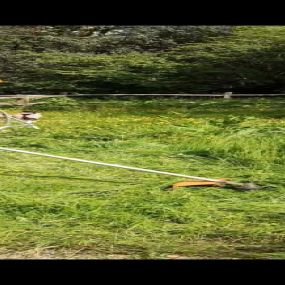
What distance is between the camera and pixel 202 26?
102 inches

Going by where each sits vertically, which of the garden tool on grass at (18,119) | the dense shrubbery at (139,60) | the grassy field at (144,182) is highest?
the dense shrubbery at (139,60)

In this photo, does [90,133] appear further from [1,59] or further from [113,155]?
[1,59]

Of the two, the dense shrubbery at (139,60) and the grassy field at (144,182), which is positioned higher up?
the dense shrubbery at (139,60)

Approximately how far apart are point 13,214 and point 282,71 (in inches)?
47.1

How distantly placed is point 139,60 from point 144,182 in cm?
56

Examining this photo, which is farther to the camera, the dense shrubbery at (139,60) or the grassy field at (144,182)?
the dense shrubbery at (139,60)

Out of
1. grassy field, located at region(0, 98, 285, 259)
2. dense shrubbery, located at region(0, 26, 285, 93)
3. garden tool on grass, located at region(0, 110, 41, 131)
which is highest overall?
dense shrubbery, located at region(0, 26, 285, 93)

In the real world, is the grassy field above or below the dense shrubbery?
below

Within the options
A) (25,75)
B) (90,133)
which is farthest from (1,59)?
(90,133)

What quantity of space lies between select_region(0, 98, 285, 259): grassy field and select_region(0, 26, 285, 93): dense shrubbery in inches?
3.1

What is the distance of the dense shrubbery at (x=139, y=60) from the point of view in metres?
2.65

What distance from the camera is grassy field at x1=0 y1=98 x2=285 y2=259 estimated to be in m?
2.17

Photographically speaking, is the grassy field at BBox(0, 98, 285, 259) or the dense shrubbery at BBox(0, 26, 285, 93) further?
the dense shrubbery at BBox(0, 26, 285, 93)

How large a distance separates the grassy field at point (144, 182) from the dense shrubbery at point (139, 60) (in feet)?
0.25
